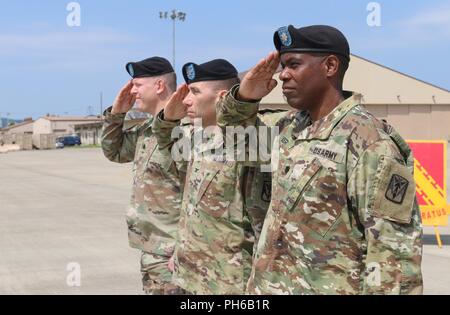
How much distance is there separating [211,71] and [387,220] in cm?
163

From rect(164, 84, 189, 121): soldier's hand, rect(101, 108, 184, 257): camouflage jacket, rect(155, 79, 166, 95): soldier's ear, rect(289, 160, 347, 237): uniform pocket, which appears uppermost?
rect(155, 79, 166, 95): soldier's ear

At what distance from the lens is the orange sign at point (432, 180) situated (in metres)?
8.55

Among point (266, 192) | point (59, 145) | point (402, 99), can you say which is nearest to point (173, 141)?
point (266, 192)

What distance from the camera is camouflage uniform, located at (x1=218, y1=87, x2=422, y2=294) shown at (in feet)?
6.68

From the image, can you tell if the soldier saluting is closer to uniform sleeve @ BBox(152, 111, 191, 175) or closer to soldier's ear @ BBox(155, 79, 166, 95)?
uniform sleeve @ BBox(152, 111, 191, 175)

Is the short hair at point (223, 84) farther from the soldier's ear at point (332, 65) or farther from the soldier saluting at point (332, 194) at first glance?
the soldier's ear at point (332, 65)

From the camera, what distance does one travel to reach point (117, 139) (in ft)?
15.5

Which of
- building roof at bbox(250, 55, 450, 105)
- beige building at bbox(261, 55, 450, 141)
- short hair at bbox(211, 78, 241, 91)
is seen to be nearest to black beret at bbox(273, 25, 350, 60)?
short hair at bbox(211, 78, 241, 91)

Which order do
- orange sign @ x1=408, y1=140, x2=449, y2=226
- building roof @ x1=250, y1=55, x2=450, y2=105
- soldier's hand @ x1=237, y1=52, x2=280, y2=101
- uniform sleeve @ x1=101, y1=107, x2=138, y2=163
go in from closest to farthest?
soldier's hand @ x1=237, y1=52, x2=280, y2=101
uniform sleeve @ x1=101, y1=107, x2=138, y2=163
orange sign @ x1=408, y1=140, x2=449, y2=226
building roof @ x1=250, y1=55, x2=450, y2=105

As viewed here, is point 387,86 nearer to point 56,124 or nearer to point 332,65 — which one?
point 332,65

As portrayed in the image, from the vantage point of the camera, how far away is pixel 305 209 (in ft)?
7.25

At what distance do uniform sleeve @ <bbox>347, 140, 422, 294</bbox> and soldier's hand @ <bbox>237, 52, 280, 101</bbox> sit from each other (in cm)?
57

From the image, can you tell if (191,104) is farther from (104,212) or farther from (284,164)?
(104,212)
